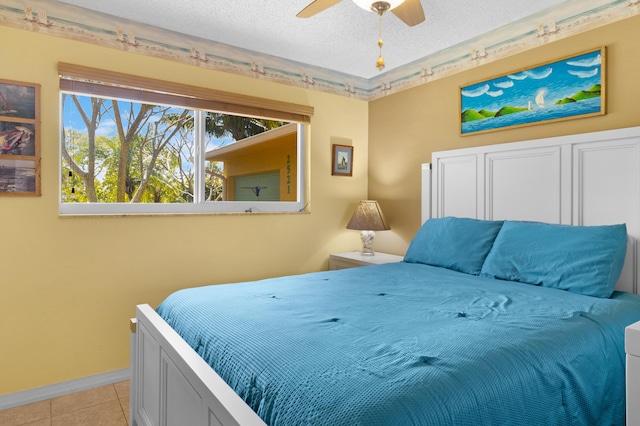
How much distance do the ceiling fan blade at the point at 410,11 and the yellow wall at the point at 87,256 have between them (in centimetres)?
149

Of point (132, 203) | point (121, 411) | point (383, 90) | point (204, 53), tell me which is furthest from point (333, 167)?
point (121, 411)

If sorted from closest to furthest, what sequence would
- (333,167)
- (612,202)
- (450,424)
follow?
(450,424) → (612,202) → (333,167)

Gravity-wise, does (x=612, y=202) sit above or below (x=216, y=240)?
above

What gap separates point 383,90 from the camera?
3760 millimetres

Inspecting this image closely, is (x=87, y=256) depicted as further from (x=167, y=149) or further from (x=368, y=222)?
(x=368, y=222)

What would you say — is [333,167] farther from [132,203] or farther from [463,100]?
[132,203]

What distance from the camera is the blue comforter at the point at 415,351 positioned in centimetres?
99

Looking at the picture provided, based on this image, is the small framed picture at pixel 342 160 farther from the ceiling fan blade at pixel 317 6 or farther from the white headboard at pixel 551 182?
the ceiling fan blade at pixel 317 6

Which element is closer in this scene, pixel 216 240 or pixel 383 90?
pixel 216 240

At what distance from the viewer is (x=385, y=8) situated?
187 centimetres

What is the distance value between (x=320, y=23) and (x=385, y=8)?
937 millimetres

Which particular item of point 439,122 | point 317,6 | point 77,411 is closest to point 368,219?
point 439,122

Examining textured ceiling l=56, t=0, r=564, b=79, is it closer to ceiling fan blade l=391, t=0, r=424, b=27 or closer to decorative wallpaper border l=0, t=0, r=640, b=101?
decorative wallpaper border l=0, t=0, r=640, b=101

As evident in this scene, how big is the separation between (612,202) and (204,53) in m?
2.89
